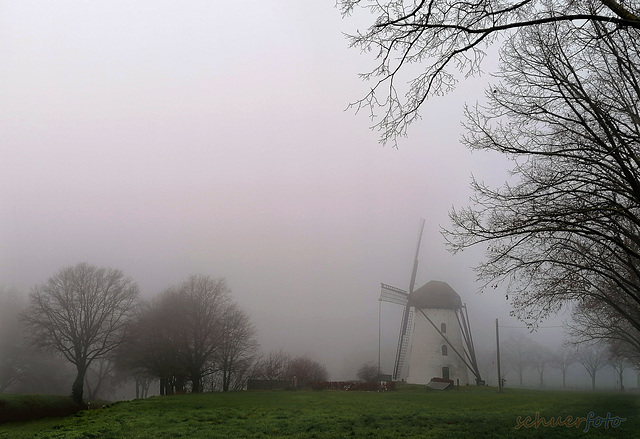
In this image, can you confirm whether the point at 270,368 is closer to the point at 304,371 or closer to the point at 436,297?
the point at 304,371

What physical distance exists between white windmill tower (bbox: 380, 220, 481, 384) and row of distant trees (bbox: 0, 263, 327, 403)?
11.8 metres

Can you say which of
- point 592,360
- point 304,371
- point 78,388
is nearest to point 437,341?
point 304,371

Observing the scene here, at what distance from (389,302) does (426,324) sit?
6.91 meters

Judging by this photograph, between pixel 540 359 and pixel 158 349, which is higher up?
pixel 158 349

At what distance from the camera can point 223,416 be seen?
57.1 ft

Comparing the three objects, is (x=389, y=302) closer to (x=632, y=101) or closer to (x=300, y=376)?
(x=300, y=376)

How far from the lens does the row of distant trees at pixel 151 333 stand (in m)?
40.4

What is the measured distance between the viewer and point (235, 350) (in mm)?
42219

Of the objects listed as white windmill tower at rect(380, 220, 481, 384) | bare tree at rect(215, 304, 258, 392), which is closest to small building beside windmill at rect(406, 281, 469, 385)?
white windmill tower at rect(380, 220, 481, 384)

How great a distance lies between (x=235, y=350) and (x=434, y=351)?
20325 mm

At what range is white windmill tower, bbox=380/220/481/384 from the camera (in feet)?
162

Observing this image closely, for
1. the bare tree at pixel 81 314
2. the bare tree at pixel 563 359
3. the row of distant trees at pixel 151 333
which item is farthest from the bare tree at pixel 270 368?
the bare tree at pixel 563 359

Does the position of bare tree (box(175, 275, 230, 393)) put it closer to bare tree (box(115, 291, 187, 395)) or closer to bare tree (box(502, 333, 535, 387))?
bare tree (box(115, 291, 187, 395))

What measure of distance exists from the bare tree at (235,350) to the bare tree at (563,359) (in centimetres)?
7235
